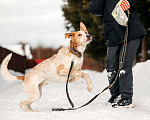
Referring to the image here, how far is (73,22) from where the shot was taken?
16000mm

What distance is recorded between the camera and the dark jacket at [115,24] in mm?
4082

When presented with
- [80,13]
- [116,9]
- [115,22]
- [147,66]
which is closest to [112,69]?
[115,22]

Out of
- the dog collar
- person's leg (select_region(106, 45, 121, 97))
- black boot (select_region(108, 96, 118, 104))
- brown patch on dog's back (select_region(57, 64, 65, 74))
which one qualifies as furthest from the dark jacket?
brown patch on dog's back (select_region(57, 64, 65, 74))

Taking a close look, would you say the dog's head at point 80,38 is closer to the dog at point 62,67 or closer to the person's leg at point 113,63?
the dog at point 62,67

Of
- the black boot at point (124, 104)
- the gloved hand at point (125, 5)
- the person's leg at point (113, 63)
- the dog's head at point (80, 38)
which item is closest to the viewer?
the dog's head at point (80, 38)

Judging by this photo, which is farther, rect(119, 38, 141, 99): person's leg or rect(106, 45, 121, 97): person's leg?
rect(106, 45, 121, 97): person's leg

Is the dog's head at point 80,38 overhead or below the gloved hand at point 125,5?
below

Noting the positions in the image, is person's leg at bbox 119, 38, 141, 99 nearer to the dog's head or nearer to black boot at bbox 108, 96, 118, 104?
black boot at bbox 108, 96, 118, 104

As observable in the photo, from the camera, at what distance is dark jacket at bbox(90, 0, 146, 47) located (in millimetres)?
4082

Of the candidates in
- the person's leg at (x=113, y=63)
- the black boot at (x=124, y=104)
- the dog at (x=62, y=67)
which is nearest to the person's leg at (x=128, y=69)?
the black boot at (x=124, y=104)

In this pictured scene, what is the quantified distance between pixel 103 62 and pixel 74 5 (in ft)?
15.2

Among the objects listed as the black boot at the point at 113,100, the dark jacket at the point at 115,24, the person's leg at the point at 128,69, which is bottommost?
the black boot at the point at 113,100

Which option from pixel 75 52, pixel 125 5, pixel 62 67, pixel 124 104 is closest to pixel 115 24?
pixel 125 5

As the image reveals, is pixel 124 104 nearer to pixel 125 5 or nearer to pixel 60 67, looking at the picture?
pixel 60 67
